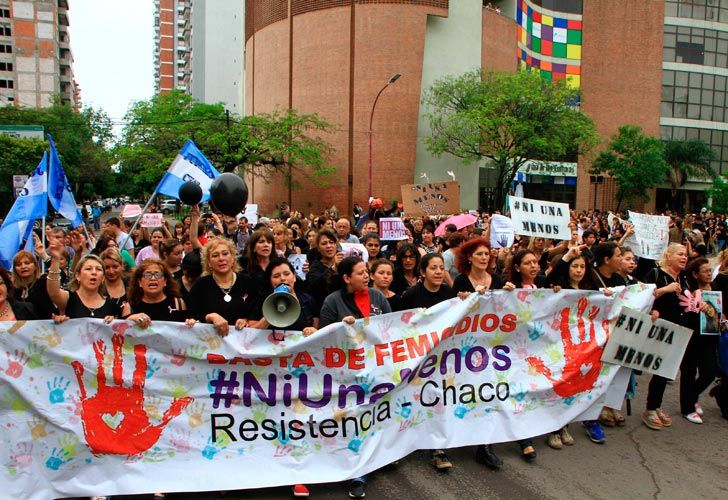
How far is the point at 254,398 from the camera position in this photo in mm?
4461

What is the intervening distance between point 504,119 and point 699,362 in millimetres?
29116

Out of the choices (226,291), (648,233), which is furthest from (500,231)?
(226,291)

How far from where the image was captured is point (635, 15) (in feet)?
164

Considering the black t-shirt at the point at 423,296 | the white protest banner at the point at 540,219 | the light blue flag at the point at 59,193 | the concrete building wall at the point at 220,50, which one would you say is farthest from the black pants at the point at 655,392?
the concrete building wall at the point at 220,50

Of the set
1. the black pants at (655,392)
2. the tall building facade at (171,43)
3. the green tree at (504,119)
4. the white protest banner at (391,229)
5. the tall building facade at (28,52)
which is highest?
the tall building facade at (171,43)

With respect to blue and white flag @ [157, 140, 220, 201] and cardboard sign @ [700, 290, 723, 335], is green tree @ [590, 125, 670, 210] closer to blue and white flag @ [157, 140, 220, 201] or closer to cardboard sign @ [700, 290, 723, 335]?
blue and white flag @ [157, 140, 220, 201]

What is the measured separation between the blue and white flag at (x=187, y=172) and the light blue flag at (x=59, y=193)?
101 centimetres

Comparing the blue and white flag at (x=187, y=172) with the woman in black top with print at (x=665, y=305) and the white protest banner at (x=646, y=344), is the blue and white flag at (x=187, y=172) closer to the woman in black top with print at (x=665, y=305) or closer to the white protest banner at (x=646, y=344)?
the white protest banner at (x=646, y=344)

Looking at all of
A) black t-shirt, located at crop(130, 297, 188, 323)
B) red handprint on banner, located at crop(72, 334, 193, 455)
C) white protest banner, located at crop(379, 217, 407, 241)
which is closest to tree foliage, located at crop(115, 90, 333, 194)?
white protest banner, located at crop(379, 217, 407, 241)

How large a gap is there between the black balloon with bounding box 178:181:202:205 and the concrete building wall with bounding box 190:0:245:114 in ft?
249

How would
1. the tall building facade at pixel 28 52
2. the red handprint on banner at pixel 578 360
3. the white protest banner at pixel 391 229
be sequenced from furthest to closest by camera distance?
the tall building facade at pixel 28 52
the white protest banner at pixel 391 229
the red handprint on banner at pixel 578 360

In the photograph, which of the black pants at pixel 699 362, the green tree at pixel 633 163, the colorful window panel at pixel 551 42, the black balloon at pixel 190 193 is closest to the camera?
the black pants at pixel 699 362

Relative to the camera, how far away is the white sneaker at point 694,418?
6.01 metres

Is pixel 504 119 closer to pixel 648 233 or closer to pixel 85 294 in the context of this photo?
pixel 648 233
